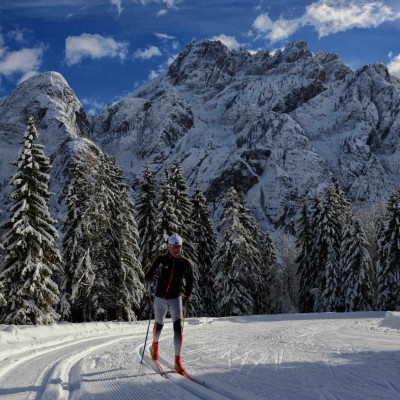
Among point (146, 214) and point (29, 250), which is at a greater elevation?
point (146, 214)

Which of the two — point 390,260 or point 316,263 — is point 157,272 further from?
point 316,263

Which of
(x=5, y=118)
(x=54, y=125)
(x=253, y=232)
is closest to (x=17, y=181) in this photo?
(x=253, y=232)

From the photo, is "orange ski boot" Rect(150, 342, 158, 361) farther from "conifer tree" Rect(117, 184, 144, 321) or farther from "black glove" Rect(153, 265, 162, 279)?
"conifer tree" Rect(117, 184, 144, 321)

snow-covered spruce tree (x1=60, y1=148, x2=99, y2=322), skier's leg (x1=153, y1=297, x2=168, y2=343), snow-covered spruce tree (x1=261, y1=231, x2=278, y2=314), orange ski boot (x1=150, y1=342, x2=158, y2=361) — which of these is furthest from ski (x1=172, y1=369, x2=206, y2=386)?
snow-covered spruce tree (x1=261, y1=231, x2=278, y2=314)

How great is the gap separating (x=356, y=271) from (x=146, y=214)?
18.8 m

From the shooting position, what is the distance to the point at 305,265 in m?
35.8

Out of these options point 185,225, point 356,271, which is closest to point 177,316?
point 185,225

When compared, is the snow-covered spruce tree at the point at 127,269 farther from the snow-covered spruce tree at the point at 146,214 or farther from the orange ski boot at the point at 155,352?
the orange ski boot at the point at 155,352

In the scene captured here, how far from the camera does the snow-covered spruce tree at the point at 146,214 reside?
28297 mm

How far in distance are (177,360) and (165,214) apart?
67.3 ft

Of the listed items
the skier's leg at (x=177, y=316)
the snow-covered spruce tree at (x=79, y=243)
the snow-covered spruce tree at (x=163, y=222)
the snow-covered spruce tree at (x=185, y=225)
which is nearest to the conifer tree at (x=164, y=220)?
the snow-covered spruce tree at (x=163, y=222)

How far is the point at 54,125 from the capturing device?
172 metres

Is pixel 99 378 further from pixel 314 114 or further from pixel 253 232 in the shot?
pixel 314 114

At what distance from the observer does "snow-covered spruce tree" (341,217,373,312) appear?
29.7 m
